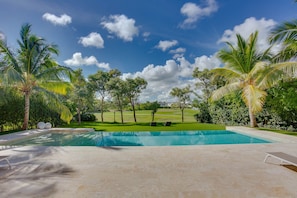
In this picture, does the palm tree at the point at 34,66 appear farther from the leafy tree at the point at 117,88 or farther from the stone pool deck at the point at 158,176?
the leafy tree at the point at 117,88

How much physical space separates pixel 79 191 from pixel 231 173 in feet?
10.9

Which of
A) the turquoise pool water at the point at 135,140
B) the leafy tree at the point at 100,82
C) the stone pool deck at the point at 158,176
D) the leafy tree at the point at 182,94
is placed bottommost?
the turquoise pool water at the point at 135,140

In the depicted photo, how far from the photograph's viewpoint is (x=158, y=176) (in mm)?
3742

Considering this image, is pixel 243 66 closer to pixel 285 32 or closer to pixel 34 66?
pixel 285 32

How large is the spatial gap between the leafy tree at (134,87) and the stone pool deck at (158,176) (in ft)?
45.0

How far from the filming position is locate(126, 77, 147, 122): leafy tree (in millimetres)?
18953

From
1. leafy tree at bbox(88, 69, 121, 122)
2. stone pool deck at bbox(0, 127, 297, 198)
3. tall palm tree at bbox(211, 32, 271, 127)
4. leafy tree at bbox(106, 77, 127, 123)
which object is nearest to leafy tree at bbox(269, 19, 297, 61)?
tall palm tree at bbox(211, 32, 271, 127)

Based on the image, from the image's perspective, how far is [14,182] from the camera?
11.4 feet

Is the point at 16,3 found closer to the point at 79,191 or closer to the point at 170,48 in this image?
the point at 79,191

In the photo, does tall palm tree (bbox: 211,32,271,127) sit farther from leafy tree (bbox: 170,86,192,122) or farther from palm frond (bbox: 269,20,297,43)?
leafy tree (bbox: 170,86,192,122)

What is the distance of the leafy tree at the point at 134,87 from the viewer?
62.2 feet

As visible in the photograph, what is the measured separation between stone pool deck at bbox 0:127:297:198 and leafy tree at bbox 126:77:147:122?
45.0 ft

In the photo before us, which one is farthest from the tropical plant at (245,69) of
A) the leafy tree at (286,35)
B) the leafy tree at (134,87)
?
the leafy tree at (134,87)

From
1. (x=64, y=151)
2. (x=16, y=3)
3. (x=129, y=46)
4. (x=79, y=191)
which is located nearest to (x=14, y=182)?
(x=79, y=191)
